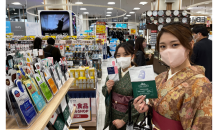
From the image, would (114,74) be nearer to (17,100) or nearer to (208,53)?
(17,100)

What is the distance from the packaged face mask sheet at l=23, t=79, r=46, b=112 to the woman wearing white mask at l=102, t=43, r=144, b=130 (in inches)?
33.0

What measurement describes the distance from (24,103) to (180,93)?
39.3 inches

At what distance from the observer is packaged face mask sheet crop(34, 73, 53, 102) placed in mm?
1215

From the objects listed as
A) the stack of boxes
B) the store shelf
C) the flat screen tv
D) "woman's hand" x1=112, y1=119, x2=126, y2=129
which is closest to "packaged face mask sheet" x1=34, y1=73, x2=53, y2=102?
the store shelf

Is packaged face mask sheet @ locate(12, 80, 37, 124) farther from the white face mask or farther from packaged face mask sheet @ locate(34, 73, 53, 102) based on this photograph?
the white face mask

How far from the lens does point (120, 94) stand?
6.03ft

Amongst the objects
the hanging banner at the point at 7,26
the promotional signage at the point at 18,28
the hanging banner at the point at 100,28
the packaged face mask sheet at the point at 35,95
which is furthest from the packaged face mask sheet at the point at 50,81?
the promotional signage at the point at 18,28

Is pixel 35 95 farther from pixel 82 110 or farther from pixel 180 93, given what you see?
pixel 82 110

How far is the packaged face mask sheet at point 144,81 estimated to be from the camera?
41.4 inches

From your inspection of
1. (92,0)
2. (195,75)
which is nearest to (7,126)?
(195,75)

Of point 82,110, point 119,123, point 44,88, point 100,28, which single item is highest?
point 100,28

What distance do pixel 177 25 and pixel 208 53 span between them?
2.66 metres

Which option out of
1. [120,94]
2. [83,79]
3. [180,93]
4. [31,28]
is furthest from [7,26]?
[180,93]

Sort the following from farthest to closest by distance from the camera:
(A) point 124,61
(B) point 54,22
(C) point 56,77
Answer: (B) point 54,22, (A) point 124,61, (C) point 56,77
